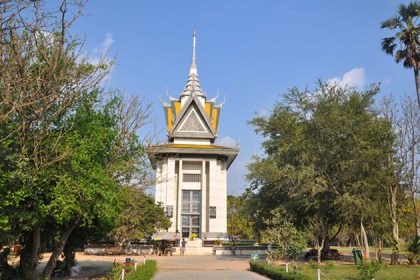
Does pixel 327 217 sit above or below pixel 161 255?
above

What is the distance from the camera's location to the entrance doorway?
46938 millimetres

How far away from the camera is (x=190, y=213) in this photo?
47.1m

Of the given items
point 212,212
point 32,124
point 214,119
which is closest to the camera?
point 32,124

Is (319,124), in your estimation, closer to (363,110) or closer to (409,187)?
(363,110)

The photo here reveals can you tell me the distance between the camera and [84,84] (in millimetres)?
10539

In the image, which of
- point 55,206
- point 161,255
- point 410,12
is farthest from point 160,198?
point 55,206

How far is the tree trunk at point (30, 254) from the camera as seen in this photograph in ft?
43.8

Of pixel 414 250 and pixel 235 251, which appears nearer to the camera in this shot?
pixel 414 250

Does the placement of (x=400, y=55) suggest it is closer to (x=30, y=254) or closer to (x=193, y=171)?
(x=30, y=254)

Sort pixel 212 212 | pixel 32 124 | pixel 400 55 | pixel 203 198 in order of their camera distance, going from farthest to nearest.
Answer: pixel 203 198
pixel 212 212
pixel 400 55
pixel 32 124

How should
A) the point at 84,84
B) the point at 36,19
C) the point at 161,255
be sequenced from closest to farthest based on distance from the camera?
1. the point at 36,19
2. the point at 84,84
3. the point at 161,255

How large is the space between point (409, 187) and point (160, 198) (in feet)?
90.5

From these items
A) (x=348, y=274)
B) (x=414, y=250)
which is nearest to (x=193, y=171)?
(x=414, y=250)

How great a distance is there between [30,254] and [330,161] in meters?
15.9
